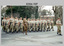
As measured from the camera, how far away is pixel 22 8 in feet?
25.5

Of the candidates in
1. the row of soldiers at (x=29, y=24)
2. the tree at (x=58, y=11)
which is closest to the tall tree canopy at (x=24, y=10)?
the row of soldiers at (x=29, y=24)

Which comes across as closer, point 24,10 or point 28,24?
point 24,10

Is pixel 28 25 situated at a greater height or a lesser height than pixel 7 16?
lesser

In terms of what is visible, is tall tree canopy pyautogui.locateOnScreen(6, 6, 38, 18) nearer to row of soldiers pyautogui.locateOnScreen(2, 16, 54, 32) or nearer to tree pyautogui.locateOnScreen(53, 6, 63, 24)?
row of soldiers pyautogui.locateOnScreen(2, 16, 54, 32)

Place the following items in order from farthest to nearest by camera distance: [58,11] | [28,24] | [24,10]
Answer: [28,24] < [24,10] < [58,11]

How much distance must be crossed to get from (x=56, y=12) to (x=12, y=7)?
114 inches

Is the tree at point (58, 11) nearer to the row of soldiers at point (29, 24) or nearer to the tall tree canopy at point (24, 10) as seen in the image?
the row of soldiers at point (29, 24)

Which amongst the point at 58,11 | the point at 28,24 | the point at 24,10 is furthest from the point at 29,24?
the point at 58,11

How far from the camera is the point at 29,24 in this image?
806cm

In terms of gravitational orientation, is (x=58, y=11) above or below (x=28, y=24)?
above

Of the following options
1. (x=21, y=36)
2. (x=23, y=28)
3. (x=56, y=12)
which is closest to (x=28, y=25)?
(x=23, y=28)

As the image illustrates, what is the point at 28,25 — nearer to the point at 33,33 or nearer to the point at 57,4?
the point at 33,33

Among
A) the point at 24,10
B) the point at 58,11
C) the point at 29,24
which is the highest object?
the point at 24,10

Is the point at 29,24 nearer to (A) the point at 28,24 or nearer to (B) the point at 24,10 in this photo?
(A) the point at 28,24
